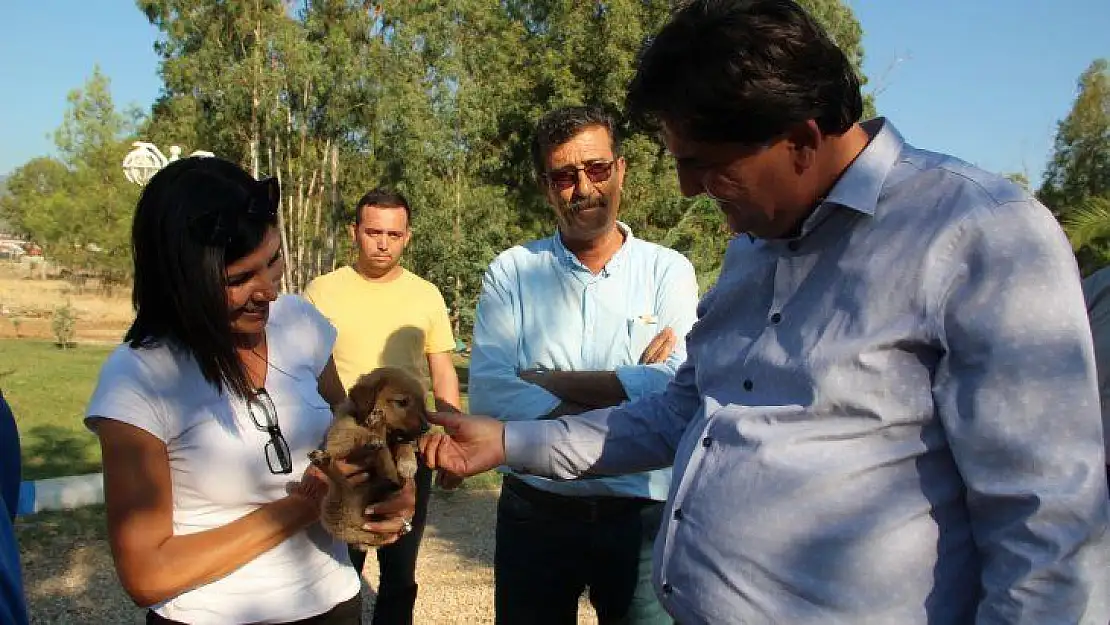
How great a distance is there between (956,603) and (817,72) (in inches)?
43.2

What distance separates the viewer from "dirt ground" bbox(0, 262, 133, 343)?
2930 cm

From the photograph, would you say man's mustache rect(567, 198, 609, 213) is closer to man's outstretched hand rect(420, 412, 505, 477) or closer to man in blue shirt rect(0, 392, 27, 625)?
man's outstretched hand rect(420, 412, 505, 477)

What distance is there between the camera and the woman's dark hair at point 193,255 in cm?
229

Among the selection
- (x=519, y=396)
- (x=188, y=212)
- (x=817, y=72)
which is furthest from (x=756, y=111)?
(x=519, y=396)

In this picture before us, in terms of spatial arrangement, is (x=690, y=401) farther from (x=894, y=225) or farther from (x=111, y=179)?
(x=111, y=179)

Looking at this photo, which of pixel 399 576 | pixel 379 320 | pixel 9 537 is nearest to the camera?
pixel 9 537

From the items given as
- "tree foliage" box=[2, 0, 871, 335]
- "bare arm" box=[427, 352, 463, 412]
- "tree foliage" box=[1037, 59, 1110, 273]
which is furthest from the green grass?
"tree foliage" box=[1037, 59, 1110, 273]

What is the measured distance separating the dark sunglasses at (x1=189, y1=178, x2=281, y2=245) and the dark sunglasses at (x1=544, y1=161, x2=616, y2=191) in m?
1.36

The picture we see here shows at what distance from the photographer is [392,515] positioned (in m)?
2.34

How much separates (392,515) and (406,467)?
14 cm

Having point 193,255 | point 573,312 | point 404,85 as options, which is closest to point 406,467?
point 193,255

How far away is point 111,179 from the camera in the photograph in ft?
148

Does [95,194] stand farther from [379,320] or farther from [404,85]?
[379,320]

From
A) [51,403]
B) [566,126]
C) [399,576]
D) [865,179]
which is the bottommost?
[51,403]
